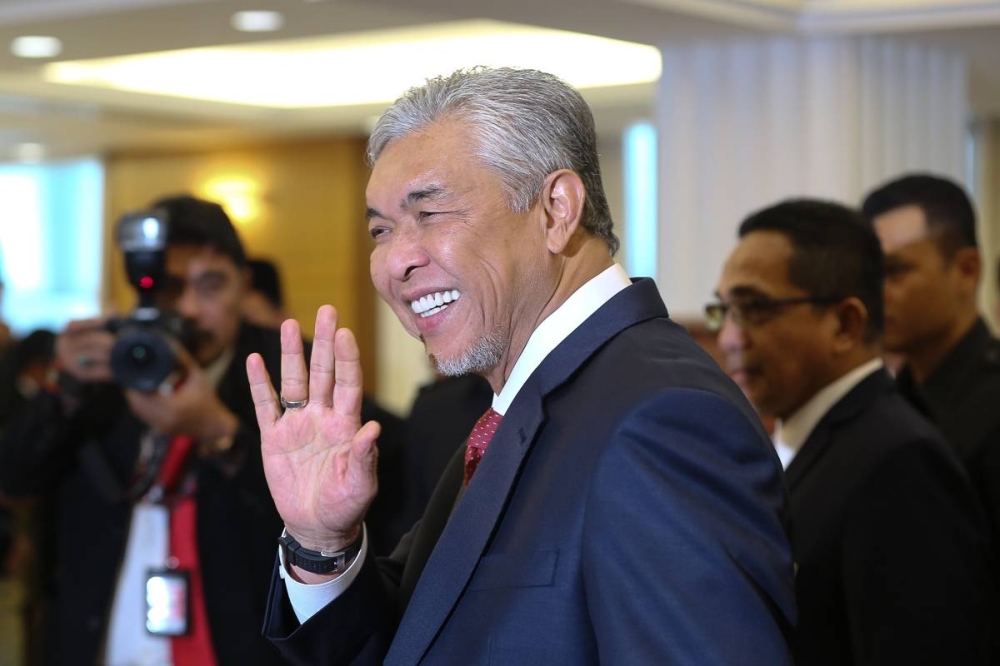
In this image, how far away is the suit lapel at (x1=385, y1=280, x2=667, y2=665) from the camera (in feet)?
4.92

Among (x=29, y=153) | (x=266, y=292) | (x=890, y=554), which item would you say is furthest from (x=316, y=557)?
(x=29, y=153)

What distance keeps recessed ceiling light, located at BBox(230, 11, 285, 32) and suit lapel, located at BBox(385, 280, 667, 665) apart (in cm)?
384

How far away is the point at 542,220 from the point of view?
1610 millimetres

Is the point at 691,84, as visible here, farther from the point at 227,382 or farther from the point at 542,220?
the point at 542,220

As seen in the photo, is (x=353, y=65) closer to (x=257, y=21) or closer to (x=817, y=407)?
(x=257, y=21)

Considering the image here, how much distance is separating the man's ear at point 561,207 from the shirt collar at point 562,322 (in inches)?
2.4

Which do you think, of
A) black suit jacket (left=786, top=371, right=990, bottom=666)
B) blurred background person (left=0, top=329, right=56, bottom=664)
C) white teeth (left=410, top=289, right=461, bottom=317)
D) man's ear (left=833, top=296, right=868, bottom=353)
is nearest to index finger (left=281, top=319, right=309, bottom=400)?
white teeth (left=410, top=289, right=461, bottom=317)

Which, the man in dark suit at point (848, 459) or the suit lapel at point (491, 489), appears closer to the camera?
the suit lapel at point (491, 489)

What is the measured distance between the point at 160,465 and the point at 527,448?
1.45 meters

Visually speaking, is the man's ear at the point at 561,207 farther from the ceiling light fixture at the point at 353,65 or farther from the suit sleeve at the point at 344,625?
the ceiling light fixture at the point at 353,65

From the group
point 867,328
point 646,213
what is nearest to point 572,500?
point 867,328

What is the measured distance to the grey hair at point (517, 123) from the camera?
1.58 m

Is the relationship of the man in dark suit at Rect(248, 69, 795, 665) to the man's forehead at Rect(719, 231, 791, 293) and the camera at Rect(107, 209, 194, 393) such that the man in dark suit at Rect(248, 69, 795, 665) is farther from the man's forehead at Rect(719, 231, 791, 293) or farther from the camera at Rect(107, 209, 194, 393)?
the camera at Rect(107, 209, 194, 393)

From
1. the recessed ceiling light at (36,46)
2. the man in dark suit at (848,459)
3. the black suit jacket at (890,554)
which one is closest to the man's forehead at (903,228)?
the man in dark suit at (848,459)
